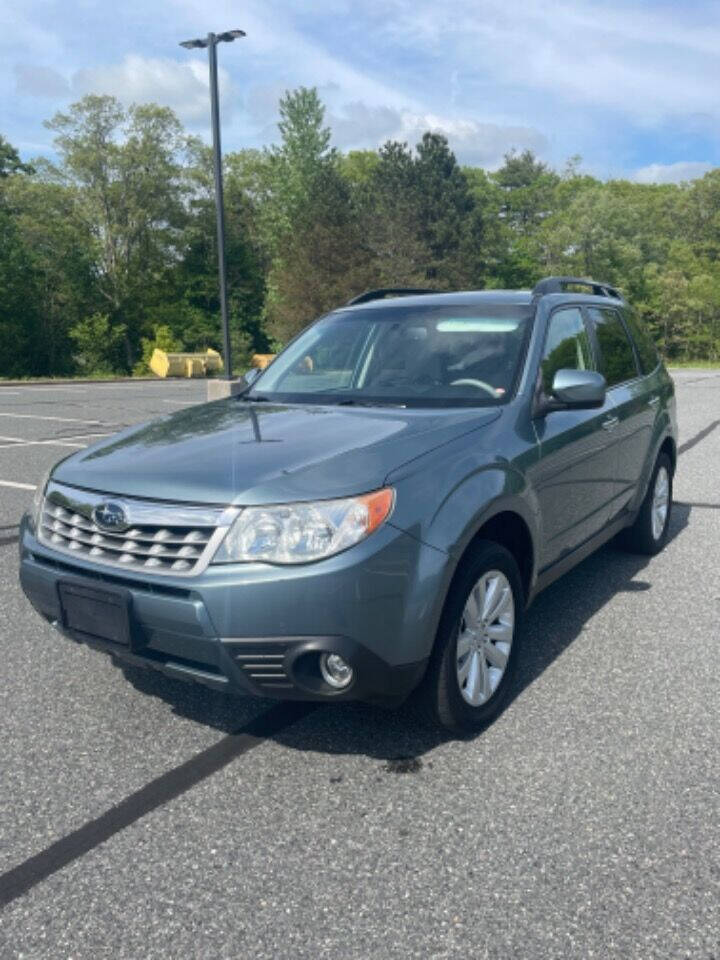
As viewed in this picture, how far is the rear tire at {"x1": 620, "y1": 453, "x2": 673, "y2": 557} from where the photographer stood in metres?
5.32

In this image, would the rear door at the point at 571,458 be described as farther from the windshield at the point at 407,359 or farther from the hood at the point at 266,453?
the hood at the point at 266,453

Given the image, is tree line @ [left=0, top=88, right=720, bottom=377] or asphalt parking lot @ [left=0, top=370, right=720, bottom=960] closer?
asphalt parking lot @ [left=0, top=370, right=720, bottom=960]

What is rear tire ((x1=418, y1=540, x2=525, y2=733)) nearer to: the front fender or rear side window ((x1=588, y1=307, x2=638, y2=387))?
the front fender

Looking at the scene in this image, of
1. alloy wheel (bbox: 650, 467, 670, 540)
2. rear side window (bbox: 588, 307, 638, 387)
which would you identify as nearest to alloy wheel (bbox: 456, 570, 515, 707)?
rear side window (bbox: 588, 307, 638, 387)

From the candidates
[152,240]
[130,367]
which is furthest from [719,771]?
[152,240]

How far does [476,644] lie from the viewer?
3098mm

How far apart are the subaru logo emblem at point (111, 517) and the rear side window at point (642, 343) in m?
3.63

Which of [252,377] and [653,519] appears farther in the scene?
[653,519]

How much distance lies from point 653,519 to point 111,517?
3766 mm

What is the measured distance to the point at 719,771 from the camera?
9.43 feet

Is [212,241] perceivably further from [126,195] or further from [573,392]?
[573,392]

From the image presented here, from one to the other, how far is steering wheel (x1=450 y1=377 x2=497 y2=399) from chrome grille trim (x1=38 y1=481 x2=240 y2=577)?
4.69ft

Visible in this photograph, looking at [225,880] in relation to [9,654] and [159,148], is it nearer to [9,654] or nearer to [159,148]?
[9,654]

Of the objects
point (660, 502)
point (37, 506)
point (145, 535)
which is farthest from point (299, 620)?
point (660, 502)
